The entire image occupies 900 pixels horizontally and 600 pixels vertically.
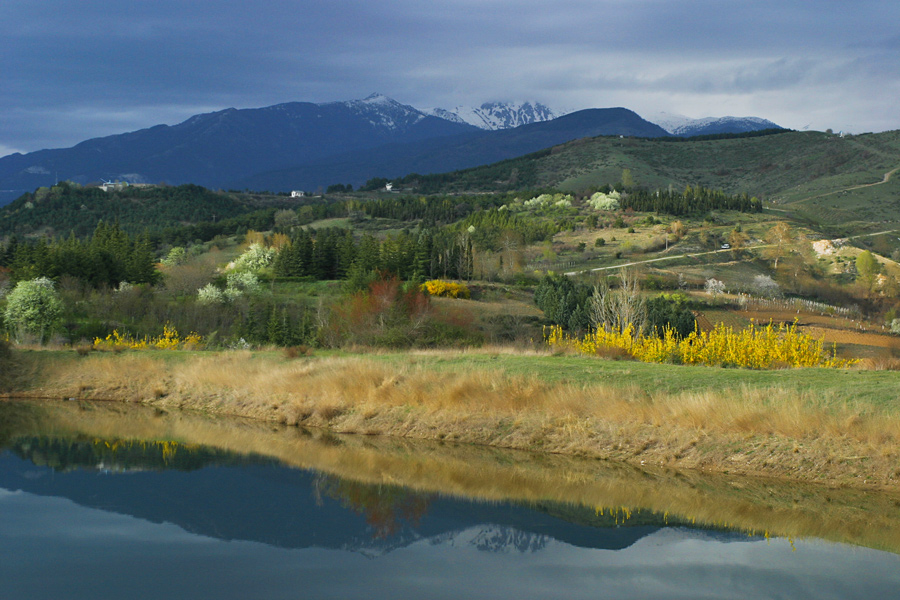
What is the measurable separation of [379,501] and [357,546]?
104 inches

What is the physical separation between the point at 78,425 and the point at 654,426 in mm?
14861

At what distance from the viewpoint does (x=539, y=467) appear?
17.4 metres

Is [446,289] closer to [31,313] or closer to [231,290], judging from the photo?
[231,290]

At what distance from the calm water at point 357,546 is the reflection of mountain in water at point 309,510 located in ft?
0.12

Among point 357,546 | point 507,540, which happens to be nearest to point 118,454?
point 357,546

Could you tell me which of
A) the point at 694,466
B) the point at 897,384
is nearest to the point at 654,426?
the point at 694,466

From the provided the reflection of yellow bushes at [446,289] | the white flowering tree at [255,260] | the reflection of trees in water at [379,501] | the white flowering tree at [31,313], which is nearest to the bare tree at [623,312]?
the reflection of trees in water at [379,501]

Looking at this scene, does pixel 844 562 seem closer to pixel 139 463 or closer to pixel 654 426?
pixel 654 426

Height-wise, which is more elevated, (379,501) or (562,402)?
(562,402)

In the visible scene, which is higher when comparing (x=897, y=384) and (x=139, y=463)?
(x=897, y=384)

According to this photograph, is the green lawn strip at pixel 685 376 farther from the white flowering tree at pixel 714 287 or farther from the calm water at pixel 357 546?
the white flowering tree at pixel 714 287

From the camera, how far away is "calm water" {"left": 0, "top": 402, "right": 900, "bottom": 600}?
10156mm

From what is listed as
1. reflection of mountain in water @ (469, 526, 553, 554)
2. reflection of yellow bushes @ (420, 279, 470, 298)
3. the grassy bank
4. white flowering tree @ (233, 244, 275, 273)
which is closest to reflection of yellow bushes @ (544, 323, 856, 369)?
the grassy bank

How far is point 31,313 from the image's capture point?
40.3m
